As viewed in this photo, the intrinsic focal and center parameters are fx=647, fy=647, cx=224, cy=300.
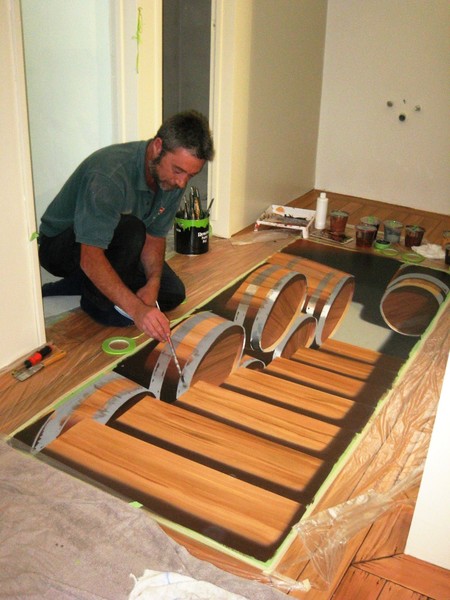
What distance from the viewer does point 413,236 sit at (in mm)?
3918

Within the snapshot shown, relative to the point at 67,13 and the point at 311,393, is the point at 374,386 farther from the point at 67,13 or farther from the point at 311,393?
the point at 67,13

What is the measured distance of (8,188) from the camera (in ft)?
7.39

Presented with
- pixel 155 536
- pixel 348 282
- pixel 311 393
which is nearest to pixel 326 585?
pixel 155 536

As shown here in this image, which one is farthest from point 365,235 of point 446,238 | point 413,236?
point 446,238

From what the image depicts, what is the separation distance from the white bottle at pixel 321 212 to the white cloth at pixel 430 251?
59 centimetres

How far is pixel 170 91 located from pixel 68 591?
3.61m

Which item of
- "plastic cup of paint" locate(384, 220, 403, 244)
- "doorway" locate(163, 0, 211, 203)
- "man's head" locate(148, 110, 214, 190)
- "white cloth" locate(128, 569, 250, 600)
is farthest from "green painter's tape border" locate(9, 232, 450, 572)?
"doorway" locate(163, 0, 211, 203)

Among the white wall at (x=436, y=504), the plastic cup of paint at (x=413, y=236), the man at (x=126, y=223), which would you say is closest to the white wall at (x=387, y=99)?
the plastic cup of paint at (x=413, y=236)

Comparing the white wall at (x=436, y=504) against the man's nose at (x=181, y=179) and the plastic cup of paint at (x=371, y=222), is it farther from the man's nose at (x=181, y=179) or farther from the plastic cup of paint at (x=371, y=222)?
the plastic cup of paint at (x=371, y=222)

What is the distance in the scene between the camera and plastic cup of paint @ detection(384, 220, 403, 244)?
3.97 m

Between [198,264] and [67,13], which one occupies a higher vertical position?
[67,13]

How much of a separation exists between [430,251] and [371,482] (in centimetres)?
216

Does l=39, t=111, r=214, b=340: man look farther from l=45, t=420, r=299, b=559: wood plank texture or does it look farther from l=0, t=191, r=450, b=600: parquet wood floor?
l=45, t=420, r=299, b=559: wood plank texture

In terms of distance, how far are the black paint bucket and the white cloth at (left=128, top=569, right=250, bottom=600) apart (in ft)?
7.48
